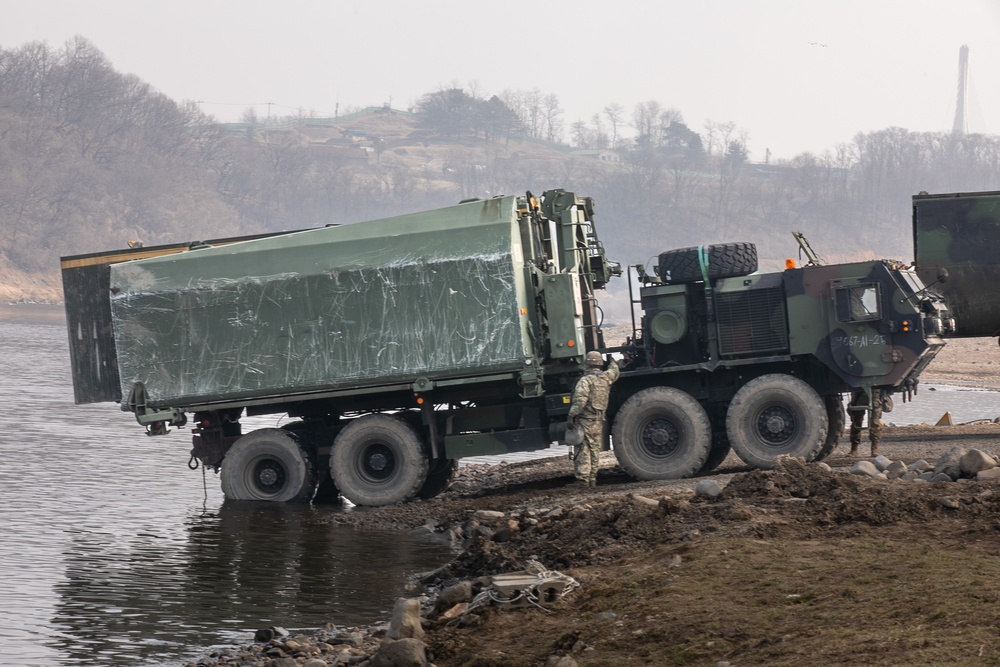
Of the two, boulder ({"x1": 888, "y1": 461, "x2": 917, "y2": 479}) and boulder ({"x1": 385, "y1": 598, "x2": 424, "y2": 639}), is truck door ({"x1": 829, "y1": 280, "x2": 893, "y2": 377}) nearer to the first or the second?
boulder ({"x1": 888, "y1": 461, "x2": 917, "y2": 479})

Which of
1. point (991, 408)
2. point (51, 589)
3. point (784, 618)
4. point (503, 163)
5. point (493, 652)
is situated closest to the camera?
point (784, 618)

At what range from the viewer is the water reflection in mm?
10156

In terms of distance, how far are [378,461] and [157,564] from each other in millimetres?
3644

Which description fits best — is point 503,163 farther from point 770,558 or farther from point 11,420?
point 770,558

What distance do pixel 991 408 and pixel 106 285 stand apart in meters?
21.1

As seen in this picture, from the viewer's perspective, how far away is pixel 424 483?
1645cm

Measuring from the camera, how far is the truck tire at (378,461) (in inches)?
616

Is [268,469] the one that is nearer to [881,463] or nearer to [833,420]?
[833,420]

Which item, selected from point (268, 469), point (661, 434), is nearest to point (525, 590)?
point (661, 434)

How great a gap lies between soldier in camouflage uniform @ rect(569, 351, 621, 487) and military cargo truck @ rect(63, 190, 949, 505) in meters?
0.55

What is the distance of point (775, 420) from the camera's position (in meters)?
15.0

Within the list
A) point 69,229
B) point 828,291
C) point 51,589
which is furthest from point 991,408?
point 69,229

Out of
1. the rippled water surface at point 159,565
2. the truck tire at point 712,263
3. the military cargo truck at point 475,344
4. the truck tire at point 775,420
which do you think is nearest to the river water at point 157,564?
the rippled water surface at point 159,565

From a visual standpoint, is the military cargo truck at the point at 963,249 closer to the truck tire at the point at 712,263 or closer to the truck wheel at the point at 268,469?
the truck tire at the point at 712,263
